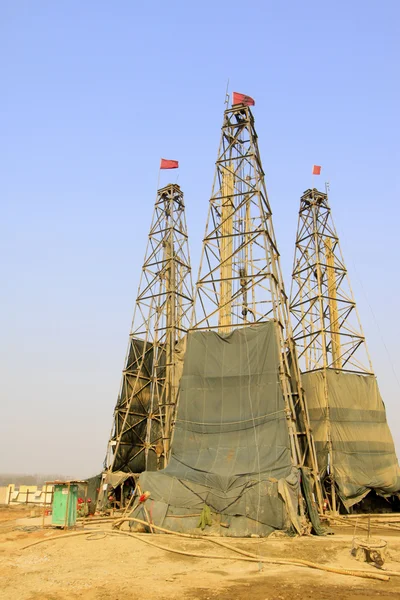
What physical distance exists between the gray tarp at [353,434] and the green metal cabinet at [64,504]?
1509 cm

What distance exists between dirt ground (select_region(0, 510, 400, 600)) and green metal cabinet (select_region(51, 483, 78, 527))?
2.05 metres

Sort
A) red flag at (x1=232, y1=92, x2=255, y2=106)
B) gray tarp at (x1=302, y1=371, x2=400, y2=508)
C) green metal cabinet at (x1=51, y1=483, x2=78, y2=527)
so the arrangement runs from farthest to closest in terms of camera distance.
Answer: gray tarp at (x1=302, y1=371, x2=400, y2=508) → red flag at (x1=232, y1=92, x2=255, y2=106) → green metal cabinet at (x1=51, y1=483, x2=78, y2=527)

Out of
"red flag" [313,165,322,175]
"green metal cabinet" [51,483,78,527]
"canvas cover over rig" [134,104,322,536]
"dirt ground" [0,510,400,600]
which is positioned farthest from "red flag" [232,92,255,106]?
"dirt ground" [0,510,400,600]

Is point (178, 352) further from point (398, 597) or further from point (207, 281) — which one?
point (398, 597)

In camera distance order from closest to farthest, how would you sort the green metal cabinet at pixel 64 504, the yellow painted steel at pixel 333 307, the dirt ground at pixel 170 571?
the dirt ground at pixel 170 571, the green metal cabinet at pixel 64 504, the yellow painted steel at pixel 333 307

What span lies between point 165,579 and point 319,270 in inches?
1032

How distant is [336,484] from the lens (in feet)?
94.3

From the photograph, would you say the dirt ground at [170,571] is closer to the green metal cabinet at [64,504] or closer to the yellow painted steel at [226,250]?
the green metal cabinet at [64,504]

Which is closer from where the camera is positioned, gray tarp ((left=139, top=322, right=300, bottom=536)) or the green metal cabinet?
gray tarp ((left=139, top=322, right=300, bottom=536))

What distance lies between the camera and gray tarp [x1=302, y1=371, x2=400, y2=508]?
2912 cm

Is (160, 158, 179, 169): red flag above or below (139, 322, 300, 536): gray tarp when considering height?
above

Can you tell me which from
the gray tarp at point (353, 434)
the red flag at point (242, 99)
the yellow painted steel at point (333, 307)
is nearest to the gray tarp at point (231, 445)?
the gray tarp at point (353, 434)

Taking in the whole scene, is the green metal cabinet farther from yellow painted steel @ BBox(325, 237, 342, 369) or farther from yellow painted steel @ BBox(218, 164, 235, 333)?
yellow painted steel @ BBox(325, 237, 342, 369)

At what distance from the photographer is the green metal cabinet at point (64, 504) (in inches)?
765
